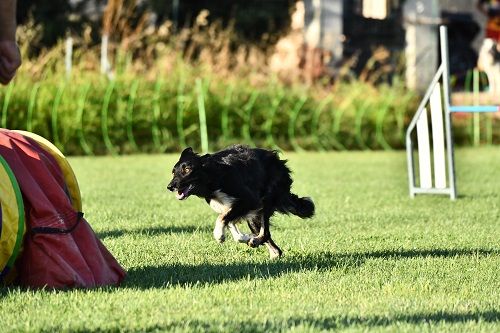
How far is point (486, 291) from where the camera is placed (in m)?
4.73

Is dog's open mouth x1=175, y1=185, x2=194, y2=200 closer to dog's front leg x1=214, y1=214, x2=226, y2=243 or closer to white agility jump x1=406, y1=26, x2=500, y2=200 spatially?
dog's front leg x1=214, y1=214, x2=226, y2=243

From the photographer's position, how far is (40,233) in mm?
4699

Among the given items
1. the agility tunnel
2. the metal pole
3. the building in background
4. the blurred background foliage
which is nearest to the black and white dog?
the agility tunnel

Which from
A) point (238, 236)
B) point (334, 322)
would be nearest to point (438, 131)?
point (238, 236)

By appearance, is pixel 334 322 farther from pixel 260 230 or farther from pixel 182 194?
pixel 260 230

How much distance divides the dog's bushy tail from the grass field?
0.70 feet

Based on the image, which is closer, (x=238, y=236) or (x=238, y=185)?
(x=238, y=185)

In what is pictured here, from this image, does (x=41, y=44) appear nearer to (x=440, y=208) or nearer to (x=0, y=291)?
(x=440, y=208)

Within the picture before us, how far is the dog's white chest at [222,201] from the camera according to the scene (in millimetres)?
5699

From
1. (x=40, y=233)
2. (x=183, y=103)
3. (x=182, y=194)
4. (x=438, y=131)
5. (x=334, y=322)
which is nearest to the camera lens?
(x=334, y=322)

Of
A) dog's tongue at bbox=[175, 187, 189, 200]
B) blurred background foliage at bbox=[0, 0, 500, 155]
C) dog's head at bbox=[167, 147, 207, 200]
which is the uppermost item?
dog's head at bbox=[167, 147, 207, 200]

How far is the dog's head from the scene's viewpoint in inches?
218

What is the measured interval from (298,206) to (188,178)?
93 cm

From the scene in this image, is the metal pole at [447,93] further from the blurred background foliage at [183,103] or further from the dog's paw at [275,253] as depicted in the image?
the blurred background foliage at [183,103]
